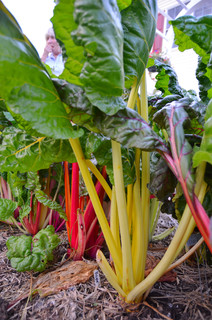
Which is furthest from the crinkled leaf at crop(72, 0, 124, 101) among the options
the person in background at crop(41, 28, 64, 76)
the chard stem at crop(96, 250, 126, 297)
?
the person in background at crop(41, 28, 64, 76)

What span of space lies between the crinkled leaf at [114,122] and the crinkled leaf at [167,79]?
424 mm

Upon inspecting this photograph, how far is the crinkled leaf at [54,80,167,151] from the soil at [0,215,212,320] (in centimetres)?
44

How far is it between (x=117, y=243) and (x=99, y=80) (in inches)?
19.3

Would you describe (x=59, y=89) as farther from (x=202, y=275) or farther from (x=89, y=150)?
(x=202, y=275)

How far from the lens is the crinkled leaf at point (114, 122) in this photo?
559mm

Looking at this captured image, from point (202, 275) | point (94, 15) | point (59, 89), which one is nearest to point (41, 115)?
point (59, 89)

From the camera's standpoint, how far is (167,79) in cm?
103

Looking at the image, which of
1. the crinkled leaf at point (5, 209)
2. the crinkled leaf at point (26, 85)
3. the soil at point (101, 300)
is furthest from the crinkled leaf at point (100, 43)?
the crinkled leaf at point (5, 209)

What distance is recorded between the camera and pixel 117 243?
74cm

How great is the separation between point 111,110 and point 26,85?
192mm

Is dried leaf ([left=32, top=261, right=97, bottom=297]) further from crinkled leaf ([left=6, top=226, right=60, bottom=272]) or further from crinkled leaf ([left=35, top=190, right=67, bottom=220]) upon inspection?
crinkled leaf ([left=35, top=190, right=67, bottom=220])

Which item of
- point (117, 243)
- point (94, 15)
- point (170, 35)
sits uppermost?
point (170, 35)

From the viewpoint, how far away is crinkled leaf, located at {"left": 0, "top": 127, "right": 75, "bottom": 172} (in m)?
0.76

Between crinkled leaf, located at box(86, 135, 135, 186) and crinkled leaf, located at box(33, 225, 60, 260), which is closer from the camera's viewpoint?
crinkled leaf, located at box(86, 135, 135, 186)
